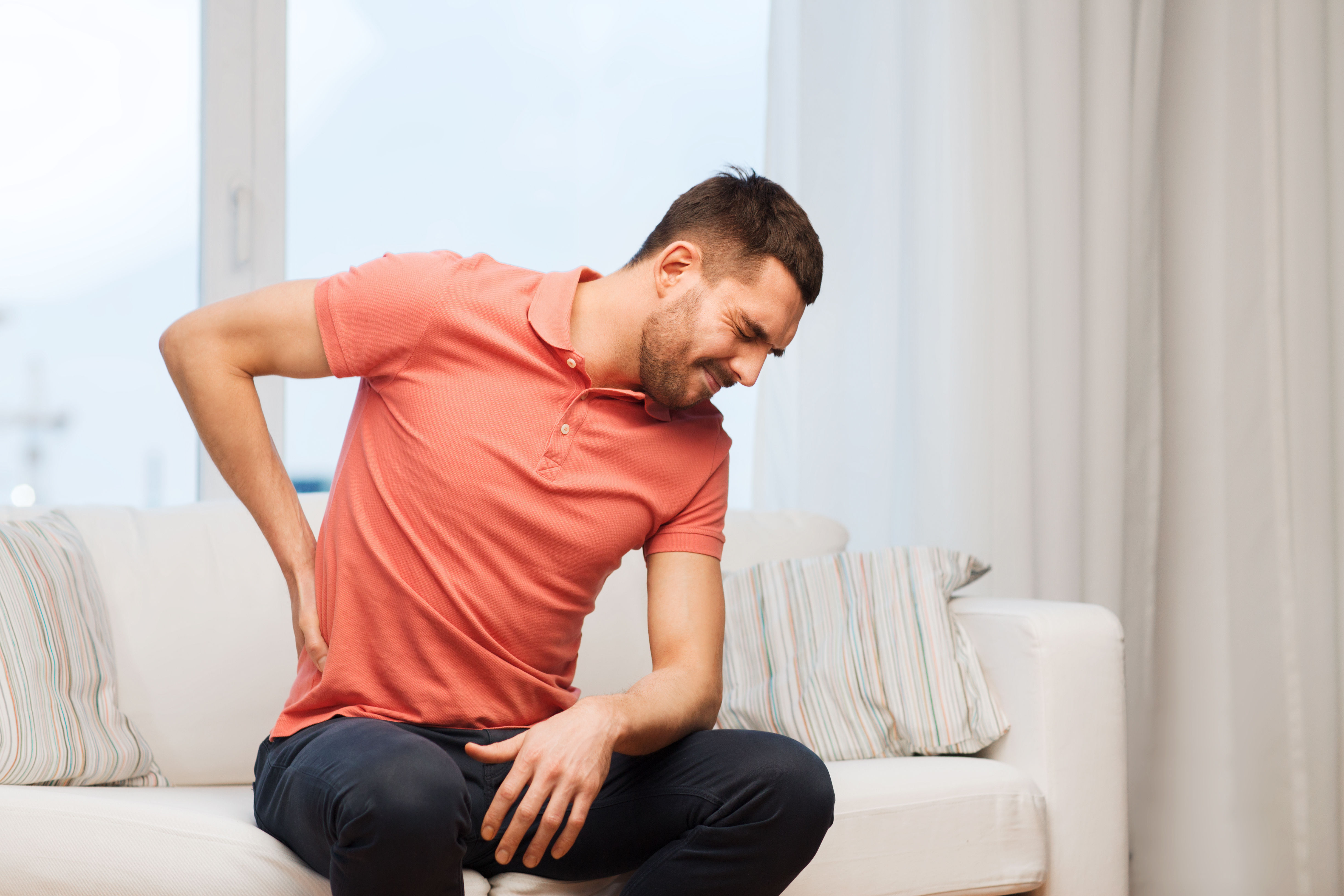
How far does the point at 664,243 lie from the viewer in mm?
1270

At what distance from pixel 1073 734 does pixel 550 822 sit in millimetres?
942

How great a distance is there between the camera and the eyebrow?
1200 mm

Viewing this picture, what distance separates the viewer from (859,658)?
5.66 feet

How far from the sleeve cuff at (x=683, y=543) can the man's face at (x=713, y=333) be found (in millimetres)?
153

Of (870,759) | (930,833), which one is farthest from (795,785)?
(870,759)

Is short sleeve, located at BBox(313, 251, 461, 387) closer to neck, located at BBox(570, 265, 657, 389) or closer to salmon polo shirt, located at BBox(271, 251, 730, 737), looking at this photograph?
salmon polo shirt, located at BBox(271, 251, 730, 737)

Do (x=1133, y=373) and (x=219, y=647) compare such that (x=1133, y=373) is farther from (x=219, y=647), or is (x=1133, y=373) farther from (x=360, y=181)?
(x=219, y=647)

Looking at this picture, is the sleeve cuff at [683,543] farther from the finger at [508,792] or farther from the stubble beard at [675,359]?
the finger at [508,792]

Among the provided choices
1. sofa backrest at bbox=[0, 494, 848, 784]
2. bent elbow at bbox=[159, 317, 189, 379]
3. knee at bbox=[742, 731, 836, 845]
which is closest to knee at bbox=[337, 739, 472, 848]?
knee at bbox=[742, 731, 836, 845]

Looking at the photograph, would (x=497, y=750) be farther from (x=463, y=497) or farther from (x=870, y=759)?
(x=870, y=759)

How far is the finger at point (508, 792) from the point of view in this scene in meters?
0.94

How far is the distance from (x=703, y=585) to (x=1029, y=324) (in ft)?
4.65

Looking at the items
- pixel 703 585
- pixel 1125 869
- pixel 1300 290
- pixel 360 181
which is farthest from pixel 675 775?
pixel 1300 290

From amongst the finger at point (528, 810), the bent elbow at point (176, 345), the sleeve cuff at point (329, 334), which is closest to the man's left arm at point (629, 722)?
the finger at point (528, 810)
